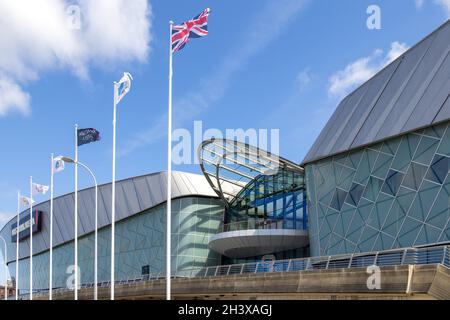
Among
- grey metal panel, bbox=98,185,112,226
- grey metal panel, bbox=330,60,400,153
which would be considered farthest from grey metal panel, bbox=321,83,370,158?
grey metal panel, bbox=98,185,112,226

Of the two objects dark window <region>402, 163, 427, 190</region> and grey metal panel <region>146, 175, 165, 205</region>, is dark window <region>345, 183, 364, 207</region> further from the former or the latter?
grey metal panel <region>146, 175, 165, 205</region>

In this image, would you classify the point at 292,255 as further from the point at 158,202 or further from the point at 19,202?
the point at 19,202

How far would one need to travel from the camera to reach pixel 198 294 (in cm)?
3103

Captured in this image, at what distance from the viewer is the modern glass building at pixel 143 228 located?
57.4 metres

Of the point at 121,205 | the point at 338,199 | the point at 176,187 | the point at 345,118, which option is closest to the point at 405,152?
the point at 338,199

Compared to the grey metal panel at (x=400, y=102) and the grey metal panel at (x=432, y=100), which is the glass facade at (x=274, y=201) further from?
the grey metal panel at (x=432, y=100)

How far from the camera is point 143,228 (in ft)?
200

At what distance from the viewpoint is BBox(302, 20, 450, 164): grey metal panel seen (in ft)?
105

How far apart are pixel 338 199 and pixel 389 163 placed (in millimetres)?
5119

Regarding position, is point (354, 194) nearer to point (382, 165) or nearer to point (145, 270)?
point (382, 165)

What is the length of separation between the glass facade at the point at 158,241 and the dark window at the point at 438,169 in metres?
30.3

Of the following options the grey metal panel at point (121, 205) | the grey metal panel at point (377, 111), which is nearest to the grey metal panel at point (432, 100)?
the grey metal panel at point (377, 111)
